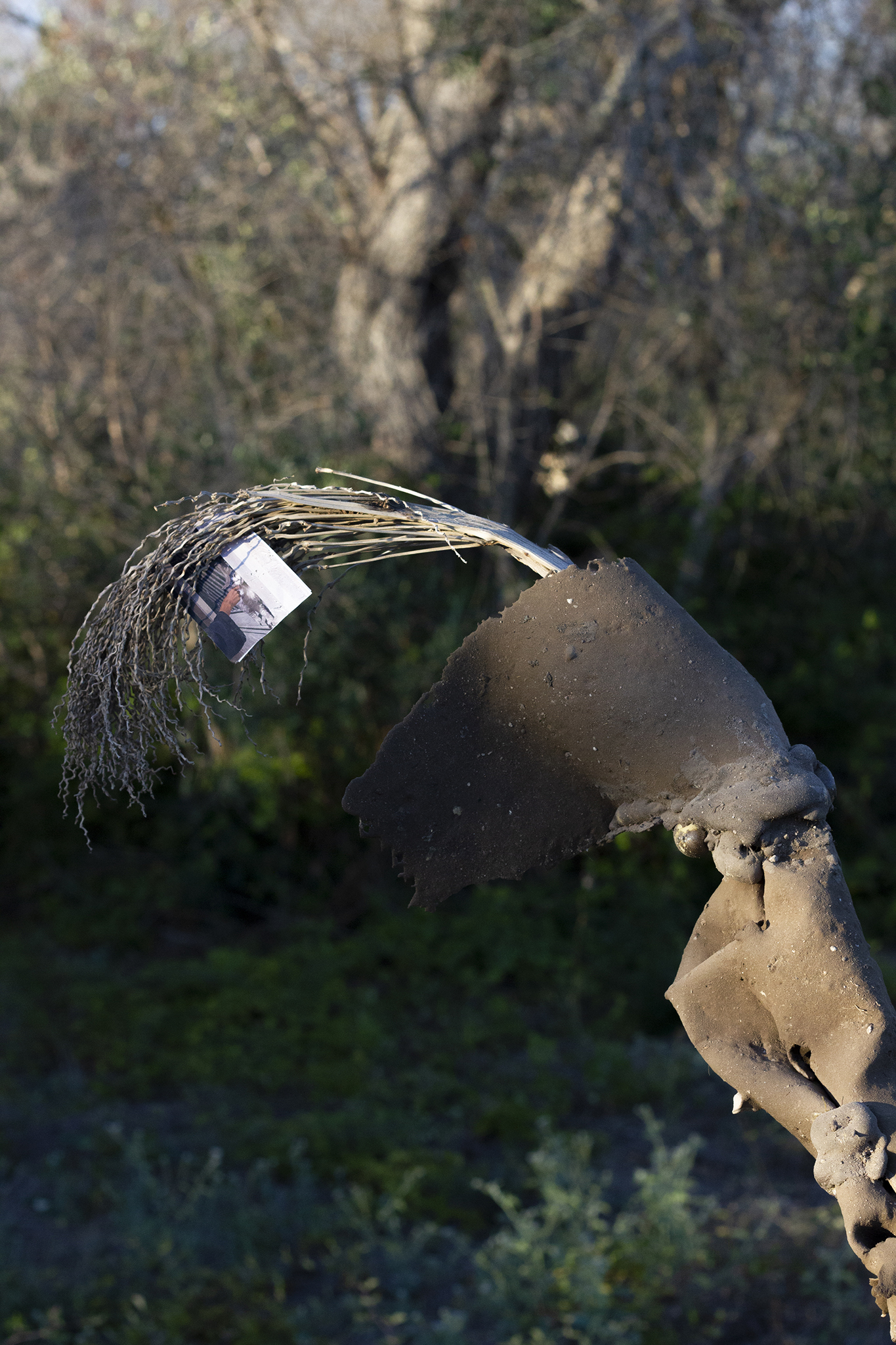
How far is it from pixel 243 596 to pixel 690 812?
650 mm

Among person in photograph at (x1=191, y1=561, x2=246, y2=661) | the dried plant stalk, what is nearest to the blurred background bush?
the dried plant stalk

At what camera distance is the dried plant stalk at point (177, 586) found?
1556 mm

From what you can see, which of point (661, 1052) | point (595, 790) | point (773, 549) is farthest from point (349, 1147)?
point (773, 549)

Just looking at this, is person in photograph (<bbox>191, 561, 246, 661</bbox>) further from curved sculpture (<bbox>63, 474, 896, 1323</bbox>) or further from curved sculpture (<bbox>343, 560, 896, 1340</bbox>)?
curved sculpture (<bbox>343, 560, 896, 1340</bbox>)

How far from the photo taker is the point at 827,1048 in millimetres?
1357

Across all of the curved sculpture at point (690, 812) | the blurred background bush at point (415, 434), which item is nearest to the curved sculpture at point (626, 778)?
the curved sculpture at point (690, 812)

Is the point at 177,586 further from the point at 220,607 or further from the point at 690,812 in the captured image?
the point at 690,812

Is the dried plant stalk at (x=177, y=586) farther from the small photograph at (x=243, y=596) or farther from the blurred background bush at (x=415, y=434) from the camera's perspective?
the blurred background bush at (x=415, y=434)

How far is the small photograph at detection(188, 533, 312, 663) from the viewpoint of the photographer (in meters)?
1.51

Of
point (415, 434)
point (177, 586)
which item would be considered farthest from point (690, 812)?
point (415, 434)

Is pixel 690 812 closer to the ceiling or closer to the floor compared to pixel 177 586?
closer to the floor

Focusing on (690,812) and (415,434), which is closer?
(690,812)

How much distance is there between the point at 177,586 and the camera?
1588mm

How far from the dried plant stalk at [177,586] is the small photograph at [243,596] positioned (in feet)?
0.07
